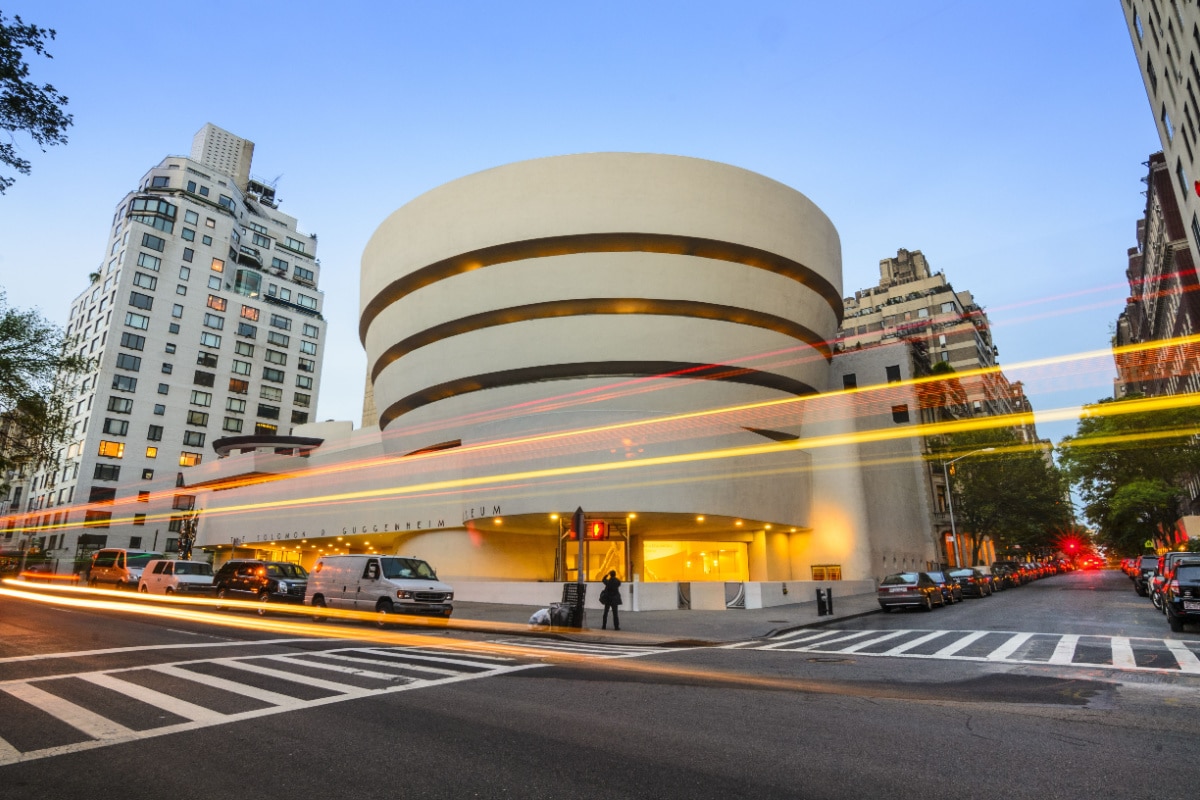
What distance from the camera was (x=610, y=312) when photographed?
3816 centimetres

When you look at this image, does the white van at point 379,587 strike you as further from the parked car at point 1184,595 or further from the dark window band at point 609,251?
the dark window band at point 609,251

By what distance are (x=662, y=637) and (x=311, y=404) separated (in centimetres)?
7992

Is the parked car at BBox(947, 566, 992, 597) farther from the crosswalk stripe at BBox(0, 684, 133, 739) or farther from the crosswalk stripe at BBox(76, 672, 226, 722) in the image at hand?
the crosswalk stripe at BBox(0, 684, 133, 739)

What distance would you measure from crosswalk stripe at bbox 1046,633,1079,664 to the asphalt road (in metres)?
0.16

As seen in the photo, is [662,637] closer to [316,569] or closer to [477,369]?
[316,569]

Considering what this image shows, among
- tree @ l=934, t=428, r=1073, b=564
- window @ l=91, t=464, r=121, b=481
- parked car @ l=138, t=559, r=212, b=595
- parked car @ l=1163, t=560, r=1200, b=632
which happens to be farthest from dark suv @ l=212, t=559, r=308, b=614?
window @ l=91, t=464, r=121, b=481

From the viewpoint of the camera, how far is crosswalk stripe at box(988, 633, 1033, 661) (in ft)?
39.5

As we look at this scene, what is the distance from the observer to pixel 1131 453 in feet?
162

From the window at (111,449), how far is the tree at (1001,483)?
80.1m

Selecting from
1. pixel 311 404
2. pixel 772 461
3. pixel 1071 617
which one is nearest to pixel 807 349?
pixel 772 461

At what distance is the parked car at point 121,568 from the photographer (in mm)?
32156

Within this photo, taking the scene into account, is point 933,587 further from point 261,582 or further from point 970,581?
point 261,582

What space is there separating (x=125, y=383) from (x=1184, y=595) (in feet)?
280

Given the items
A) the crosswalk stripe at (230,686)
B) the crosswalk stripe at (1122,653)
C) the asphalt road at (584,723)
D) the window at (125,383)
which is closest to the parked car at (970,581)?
the crosswalk stripe at (1122,653)
